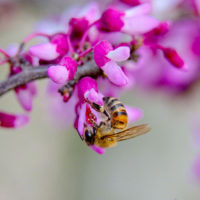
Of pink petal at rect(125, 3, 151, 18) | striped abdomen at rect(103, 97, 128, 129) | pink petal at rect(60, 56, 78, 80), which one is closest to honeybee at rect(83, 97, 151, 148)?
striped abdomen at rect(103, 97, 128, 129)

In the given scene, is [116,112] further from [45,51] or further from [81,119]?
[45,51]

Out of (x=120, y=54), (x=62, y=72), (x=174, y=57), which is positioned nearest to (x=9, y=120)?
(x=62, y=72)

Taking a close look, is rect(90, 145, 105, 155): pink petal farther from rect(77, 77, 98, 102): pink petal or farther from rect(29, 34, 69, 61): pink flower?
rect(29, 34, 69, 61): pink flower

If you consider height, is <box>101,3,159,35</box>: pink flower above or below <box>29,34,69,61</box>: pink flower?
above

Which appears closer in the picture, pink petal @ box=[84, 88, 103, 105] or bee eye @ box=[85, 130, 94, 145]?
pink petal @ box=[84, 88, 103, 105]

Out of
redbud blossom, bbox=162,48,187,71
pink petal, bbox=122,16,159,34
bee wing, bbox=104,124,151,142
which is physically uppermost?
pink petal, bbox=122,16,159,34

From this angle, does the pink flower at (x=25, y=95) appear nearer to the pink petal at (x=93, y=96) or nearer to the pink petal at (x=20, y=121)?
the pink petal at (x=20, y=121)
